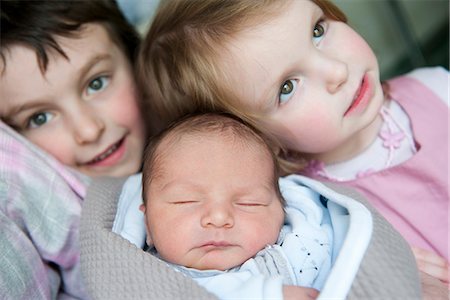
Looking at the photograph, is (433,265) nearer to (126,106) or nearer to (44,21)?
(126,106)

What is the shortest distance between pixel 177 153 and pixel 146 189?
0.28 ft

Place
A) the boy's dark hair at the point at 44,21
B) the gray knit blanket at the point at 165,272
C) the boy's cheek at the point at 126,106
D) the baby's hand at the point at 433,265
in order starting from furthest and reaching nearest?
1. the boy's cheek at the point at 126,106
2. the boy's dark hair at the point at 44,21
3. the baby's hand at the point at 433,265
4. the gray knit blanket at the point at 165,272

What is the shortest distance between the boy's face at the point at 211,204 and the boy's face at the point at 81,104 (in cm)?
37

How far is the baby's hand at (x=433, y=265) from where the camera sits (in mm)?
991

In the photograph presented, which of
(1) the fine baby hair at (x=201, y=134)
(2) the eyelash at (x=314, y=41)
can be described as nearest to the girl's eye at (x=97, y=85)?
(1) the fine baby hair at (x=201, y=134)

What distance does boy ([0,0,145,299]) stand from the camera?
1.05m

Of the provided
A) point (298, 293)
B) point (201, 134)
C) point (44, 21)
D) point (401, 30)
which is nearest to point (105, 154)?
point (44, 21)

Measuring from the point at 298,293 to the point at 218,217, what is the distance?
160 millimetres

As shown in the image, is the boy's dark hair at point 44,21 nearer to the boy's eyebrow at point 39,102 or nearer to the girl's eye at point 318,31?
the boy's eyebrow at point 39,102

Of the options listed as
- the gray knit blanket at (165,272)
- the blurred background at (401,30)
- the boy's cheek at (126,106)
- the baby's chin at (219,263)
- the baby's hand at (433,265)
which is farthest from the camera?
the blurred background at (401,30)

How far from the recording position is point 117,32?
52.9 inches

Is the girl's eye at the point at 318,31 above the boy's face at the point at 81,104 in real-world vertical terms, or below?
above

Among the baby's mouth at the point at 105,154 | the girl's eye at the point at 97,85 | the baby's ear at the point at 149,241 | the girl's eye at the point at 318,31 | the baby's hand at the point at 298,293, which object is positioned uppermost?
the girl's eye at the point at 318,31

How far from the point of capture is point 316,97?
1.04 m
